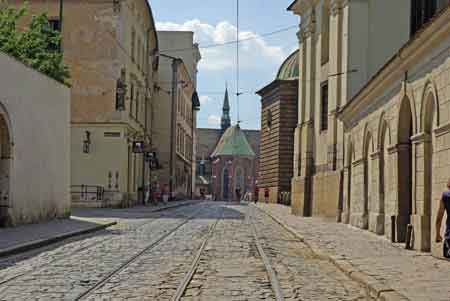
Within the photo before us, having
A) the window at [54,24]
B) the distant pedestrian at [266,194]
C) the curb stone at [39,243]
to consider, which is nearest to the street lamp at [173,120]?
the distant pedestrian at [266,194]

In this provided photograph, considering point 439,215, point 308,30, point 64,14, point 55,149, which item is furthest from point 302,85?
point 439,215

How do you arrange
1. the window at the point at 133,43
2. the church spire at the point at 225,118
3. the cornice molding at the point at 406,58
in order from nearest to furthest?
the cornice molding at the point at 406,58 < the window at the point at 133,43 < the church spire at the point at 225,118

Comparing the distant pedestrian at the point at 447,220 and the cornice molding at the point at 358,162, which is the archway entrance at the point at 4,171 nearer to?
the cornice molding at the point at 358,162

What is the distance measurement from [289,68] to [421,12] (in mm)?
31062

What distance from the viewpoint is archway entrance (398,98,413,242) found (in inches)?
748

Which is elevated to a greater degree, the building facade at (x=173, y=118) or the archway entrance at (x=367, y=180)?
the building facade at (x=173, y=118)

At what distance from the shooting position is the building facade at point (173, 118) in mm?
68562

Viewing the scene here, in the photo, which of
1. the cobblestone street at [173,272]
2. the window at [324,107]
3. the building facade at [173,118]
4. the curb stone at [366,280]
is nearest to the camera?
the curb stone at [366,280]

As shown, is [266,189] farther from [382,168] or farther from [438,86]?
[438,86]

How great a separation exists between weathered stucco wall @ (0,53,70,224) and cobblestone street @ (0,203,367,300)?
394cm

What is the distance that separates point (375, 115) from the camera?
22.9m

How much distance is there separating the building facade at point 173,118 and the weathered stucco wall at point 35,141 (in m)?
34.7

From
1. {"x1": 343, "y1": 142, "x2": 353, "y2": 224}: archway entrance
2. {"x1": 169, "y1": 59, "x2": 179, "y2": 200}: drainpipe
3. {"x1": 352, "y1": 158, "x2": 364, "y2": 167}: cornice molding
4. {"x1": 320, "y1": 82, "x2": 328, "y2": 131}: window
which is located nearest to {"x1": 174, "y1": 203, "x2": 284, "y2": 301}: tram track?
{"x1": 352, "y1": 158, "x2": 364, "y2": 167}: cornice molding

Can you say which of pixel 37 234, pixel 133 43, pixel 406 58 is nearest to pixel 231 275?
pixel 406 58
